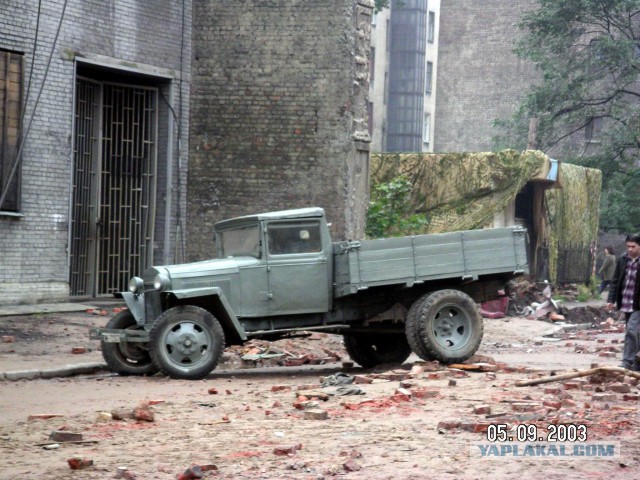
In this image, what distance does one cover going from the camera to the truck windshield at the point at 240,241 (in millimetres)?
14523

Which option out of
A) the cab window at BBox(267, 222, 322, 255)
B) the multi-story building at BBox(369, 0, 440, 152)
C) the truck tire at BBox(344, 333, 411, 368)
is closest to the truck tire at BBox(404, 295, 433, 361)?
the truck tire at BBox(344, 333, 411, 368)

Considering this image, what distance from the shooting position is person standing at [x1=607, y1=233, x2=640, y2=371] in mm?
14102

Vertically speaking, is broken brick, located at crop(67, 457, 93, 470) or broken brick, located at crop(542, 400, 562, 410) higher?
broken brick, located at crop(542, 400, 562, 410)

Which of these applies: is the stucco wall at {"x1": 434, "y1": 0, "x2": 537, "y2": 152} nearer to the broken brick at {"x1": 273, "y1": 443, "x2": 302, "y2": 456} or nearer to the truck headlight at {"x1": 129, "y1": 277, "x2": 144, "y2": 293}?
the truck headlight at {"x1": 129, "y1": 277, "x2": 144, "y2": 293}

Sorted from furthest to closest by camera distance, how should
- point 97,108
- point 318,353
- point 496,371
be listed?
point 97,108
point 318,353
point 496,371

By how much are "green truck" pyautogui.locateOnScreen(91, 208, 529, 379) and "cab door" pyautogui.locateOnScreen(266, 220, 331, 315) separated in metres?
0.01

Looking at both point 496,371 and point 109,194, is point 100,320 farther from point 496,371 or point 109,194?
point 496,371

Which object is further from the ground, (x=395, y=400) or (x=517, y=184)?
(x=517, y=184)

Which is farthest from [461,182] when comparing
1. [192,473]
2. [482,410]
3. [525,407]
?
[192,473]

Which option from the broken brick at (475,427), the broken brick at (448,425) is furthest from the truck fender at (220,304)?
the broken brick at (475,427)

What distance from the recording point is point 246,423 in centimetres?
980

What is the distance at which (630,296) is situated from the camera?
1423cm

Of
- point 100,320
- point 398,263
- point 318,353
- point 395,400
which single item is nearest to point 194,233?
point 100,320

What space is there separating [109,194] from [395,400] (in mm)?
11820
